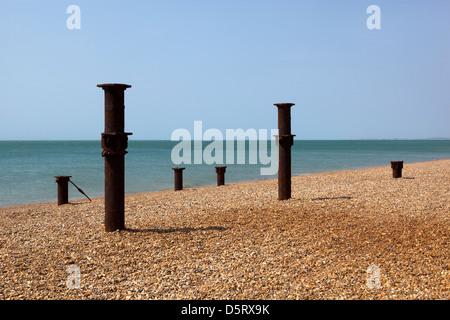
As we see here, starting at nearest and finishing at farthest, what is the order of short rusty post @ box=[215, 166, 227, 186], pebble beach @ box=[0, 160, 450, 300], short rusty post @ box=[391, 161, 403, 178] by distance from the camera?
pebble beach @ box=[0, 160, 450, 300]
short rusty post @ box=[391, 161, 403, 178]
short rusty post @ box=[215, 166, 227, 186]

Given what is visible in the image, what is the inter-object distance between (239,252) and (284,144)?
5123 millimetres

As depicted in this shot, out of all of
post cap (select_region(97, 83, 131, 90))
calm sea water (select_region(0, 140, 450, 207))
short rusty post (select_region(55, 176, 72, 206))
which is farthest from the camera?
calm sea water (select_region(0, 140, 450, 207))

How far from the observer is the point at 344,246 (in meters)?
6.64

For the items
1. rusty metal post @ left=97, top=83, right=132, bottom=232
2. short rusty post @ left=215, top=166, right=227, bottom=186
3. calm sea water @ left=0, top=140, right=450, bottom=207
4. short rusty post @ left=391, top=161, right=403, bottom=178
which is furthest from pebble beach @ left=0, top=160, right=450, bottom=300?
calm sea water @ left=0, top=140, right=450, bottom=207

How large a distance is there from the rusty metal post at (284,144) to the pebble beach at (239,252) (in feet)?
1.73

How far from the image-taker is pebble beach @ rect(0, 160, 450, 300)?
497cm

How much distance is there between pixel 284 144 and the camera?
35.5 feet

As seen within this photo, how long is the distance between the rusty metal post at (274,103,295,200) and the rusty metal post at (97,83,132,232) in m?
4.75

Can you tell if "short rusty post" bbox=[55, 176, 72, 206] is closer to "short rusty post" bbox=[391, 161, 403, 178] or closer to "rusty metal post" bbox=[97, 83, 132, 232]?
"rusty metal post" bbox=[97, 83, 132, 232]

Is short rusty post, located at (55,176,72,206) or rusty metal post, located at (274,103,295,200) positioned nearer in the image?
rusty metal post, located at (274,103,295,200)

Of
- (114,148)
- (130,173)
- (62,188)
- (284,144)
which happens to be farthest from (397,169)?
(130,173)
